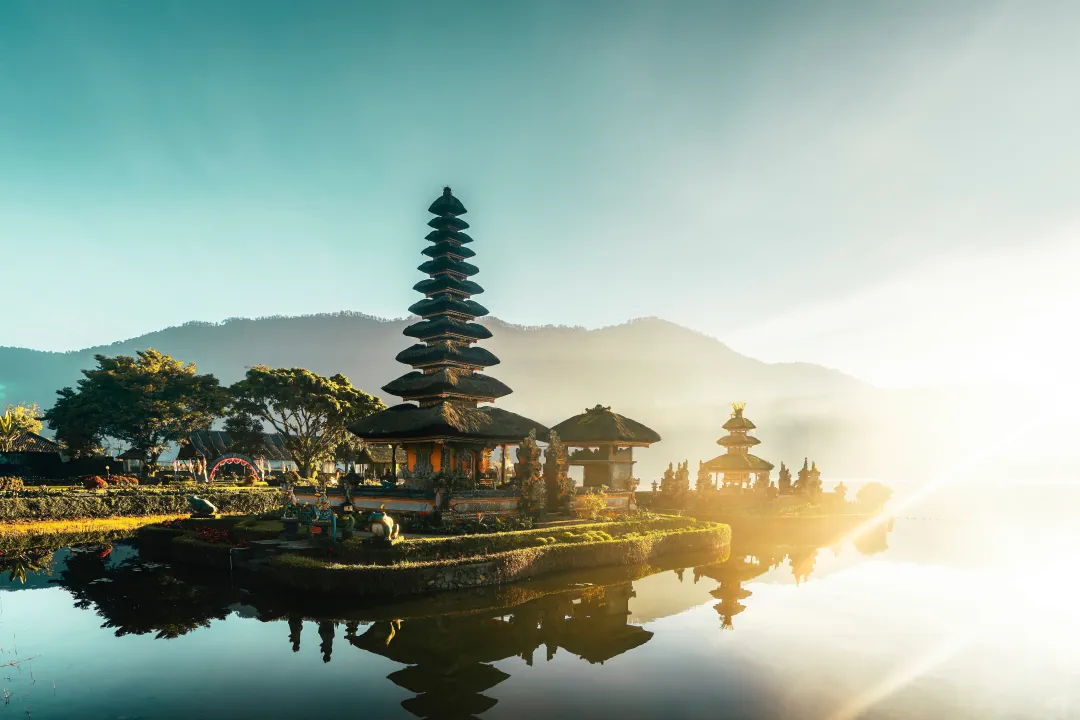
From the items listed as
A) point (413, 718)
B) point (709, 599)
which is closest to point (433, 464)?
point (709, 599)

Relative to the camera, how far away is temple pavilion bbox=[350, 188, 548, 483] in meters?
37.7

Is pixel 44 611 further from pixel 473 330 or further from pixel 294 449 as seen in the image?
pixel 294 449

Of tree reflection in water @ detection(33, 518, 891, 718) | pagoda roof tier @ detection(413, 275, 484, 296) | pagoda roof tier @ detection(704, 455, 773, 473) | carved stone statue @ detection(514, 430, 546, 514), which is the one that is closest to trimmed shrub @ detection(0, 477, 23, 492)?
tree reflection in water @ detection(33, 518, 891, 718)

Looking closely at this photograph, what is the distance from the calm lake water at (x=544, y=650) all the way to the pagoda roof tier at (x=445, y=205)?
29767 mm

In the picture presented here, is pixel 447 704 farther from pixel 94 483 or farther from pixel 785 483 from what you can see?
pixel 785 483

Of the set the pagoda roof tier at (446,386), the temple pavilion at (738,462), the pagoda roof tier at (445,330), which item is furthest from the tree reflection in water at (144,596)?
the temple pavilion at (738,462)

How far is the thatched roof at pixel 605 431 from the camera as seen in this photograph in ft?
146

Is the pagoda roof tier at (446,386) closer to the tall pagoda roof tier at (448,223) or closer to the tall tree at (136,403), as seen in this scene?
the tall pagoda roof tier at (448,223)

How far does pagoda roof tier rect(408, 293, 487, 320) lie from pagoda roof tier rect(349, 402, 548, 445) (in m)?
7.65

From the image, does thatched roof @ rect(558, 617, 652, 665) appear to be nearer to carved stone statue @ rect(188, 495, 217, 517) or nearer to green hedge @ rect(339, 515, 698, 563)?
green hedge @ rect(339, 515, 698, 563)

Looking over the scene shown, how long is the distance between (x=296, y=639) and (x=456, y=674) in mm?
5710

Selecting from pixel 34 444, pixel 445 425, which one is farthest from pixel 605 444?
pixel 34 444

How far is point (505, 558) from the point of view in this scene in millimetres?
26344

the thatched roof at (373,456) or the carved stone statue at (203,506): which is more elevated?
the thatched roof at (373,456)
